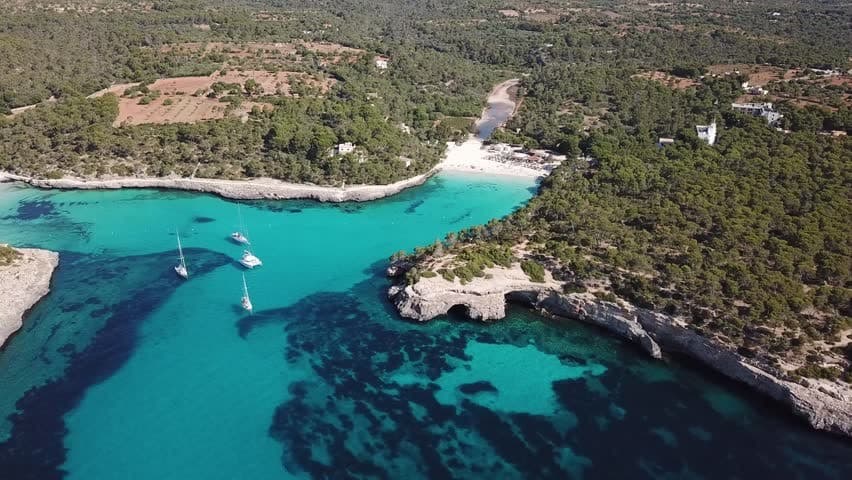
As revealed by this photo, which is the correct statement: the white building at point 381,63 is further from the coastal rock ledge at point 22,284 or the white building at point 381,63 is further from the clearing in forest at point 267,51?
the coastal rock ledge at point 22,284

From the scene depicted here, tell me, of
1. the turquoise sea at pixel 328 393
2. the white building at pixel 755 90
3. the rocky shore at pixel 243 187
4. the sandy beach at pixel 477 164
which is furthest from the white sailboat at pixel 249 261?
the white building at pixel 755 90

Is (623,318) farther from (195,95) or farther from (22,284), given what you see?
(195,95)

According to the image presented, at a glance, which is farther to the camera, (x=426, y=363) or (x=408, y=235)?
(x=408, y=235)

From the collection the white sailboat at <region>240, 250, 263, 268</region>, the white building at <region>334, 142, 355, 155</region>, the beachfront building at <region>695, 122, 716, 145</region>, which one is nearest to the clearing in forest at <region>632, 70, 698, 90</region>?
the beachfront building at <region>695, 122, 716, 145</region>

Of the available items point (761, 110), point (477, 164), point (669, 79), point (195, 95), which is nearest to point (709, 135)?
point (761, 110)

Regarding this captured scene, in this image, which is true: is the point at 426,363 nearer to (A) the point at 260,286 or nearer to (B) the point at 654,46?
(A) the point at 260,286

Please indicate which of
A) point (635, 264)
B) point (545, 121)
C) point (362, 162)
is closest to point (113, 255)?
point (362, 162)

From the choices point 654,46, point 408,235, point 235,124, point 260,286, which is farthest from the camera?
point 654,46
